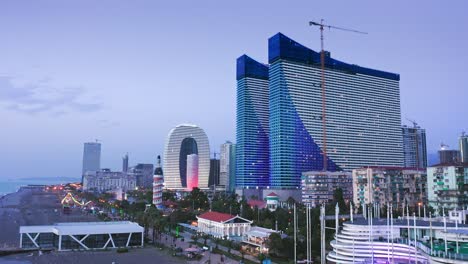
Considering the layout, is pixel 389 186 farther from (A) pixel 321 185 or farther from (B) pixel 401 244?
(B) pixel 401 244

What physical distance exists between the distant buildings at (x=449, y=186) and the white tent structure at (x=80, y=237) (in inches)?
3310

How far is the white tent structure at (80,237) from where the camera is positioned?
86.4 meters

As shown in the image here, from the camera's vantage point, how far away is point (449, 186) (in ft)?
397

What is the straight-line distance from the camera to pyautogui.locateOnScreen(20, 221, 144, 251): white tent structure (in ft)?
284

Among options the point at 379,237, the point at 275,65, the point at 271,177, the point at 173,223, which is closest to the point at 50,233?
the point at 173,223

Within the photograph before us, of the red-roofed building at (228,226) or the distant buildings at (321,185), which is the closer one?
the red-roofed building at (228,226)

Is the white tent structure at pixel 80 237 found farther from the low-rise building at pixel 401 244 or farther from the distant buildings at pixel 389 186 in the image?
the distant buildings at pixel 389 186

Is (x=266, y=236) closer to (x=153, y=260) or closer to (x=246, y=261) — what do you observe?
(x=246, y=261)

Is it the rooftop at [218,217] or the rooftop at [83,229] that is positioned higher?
the rooftop at [218,217]

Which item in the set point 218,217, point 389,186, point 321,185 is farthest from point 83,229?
point 321,185

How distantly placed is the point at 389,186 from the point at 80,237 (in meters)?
102

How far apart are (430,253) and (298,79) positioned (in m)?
155

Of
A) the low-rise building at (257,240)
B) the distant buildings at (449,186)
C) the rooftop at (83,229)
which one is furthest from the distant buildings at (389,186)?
the rooftop at (83,229)

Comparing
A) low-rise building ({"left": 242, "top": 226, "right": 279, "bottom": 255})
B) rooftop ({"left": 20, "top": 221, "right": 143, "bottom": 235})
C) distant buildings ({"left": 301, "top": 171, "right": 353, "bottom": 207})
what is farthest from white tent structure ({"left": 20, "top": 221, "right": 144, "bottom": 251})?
distant buildings ({"left": 301, "top": 171, "right": 353, "bottom": 207})
